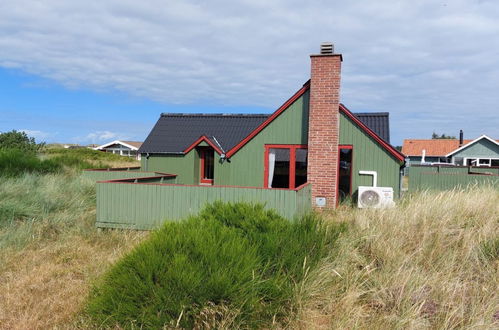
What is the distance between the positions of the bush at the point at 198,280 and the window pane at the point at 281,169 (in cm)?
790

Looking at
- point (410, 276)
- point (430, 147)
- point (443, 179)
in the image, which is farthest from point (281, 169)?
point (430, 147)

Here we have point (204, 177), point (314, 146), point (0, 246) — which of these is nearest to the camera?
point (0, 246)

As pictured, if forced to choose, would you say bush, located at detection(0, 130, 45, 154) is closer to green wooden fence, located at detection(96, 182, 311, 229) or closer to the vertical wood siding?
the vertical wood siding

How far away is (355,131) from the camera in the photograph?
1168 centimetres

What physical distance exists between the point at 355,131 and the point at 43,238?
8848 millimetres

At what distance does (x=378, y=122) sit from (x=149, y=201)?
A: 30.2ft

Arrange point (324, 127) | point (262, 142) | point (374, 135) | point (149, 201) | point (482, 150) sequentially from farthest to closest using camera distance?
point (482, 150)
point (262, 142)
point (374, 135)
point (324, 127)
point (149, 201)

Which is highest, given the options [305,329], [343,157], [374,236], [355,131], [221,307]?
[355,131]

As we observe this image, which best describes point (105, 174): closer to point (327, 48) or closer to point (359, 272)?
point (327, 48)

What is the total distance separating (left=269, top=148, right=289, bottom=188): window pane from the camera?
41.1ft

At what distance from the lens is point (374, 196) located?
1037 cm

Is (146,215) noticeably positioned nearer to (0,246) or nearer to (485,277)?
(0,246)

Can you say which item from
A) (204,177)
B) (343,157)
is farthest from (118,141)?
(343,157)

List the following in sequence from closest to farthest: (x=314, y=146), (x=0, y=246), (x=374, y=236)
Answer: (x=374, y=236), (x=0, y=246), (x=314, y=146)
